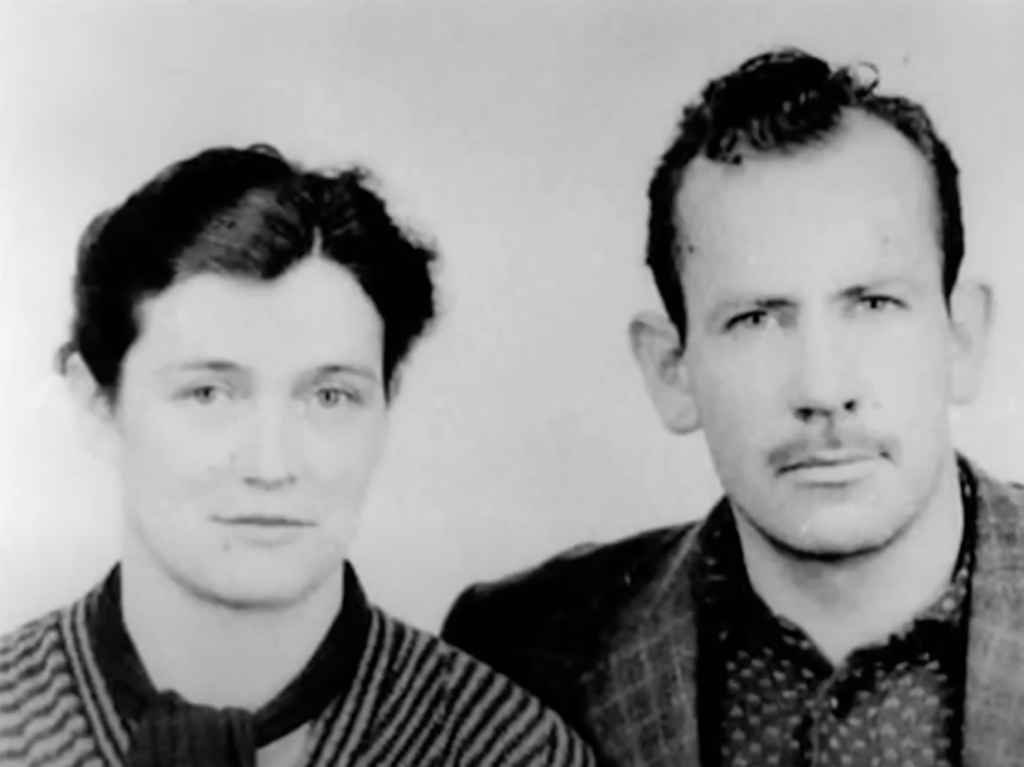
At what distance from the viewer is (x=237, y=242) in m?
1.23

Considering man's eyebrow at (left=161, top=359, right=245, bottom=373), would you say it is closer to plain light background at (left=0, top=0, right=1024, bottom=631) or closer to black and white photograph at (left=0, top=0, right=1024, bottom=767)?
black and white photograph at (left=0, top=0, right=1024, bottom=767)

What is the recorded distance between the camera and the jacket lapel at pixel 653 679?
4.03ft

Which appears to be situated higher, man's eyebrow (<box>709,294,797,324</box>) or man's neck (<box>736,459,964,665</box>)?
man's eyebrow (<box>709,294,797,324</box>)

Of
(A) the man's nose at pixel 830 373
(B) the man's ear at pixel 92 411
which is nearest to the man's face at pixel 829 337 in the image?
(A) the man's nose at pixel 830 373

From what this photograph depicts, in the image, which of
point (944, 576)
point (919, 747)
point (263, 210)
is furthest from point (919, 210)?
point (263, 210)

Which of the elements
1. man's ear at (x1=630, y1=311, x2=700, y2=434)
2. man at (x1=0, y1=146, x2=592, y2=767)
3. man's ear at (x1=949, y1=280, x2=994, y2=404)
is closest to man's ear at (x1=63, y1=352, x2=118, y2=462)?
man at (x1=0, y1=146, x2=592, y2=767)

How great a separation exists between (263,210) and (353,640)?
13.7 inches

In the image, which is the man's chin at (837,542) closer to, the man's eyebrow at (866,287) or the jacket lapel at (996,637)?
the jacket lapel at (996,637)

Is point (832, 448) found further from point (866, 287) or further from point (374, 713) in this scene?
point (374, 713)

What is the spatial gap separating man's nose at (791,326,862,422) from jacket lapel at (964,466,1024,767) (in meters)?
0.14

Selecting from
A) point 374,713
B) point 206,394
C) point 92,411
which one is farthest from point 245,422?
point 374,713

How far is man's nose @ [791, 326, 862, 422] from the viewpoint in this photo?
121 cm

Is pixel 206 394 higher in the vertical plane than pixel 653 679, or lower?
higher

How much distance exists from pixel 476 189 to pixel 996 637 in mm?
545
